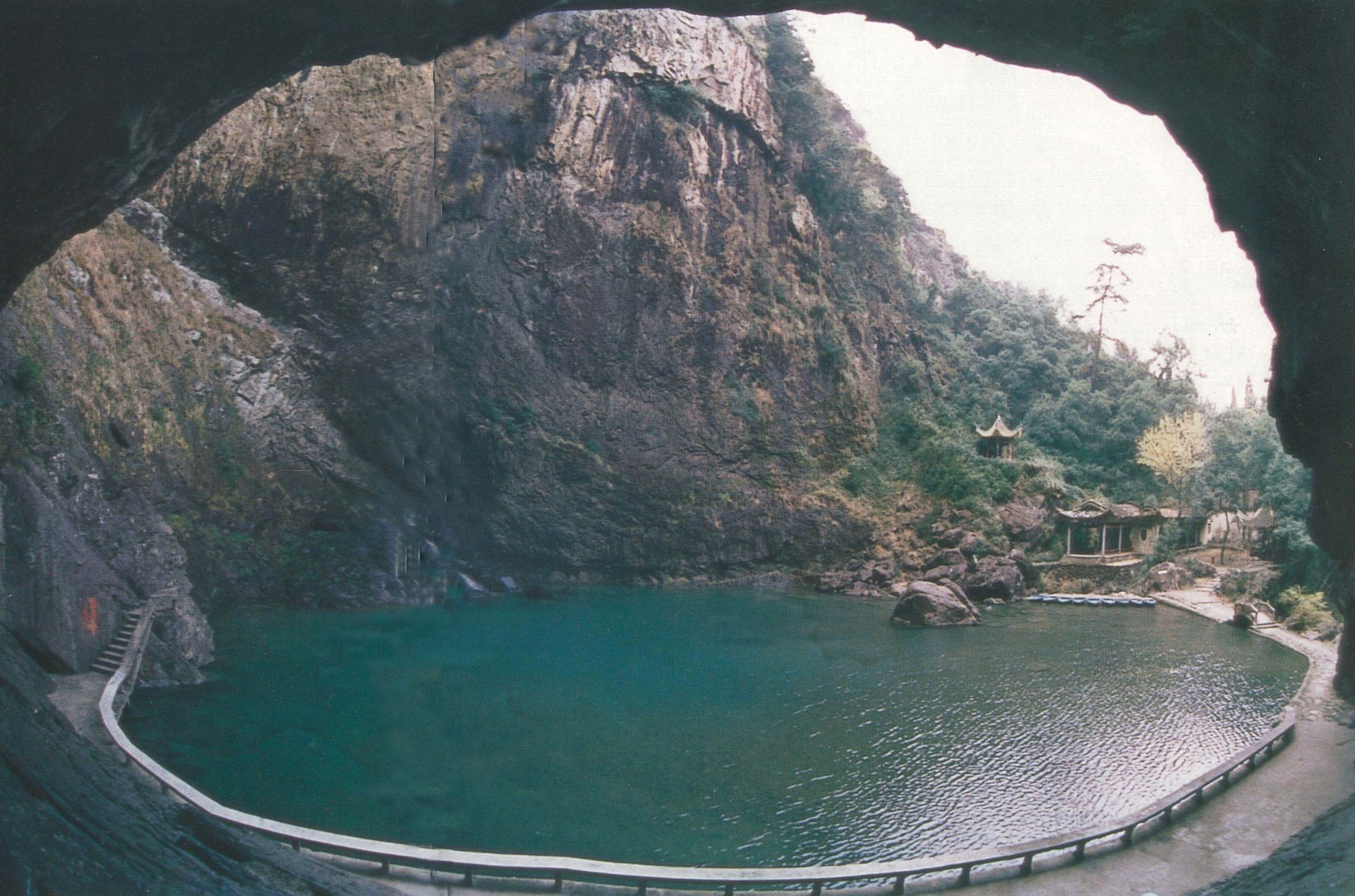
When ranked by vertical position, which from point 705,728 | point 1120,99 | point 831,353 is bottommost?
point 705,728

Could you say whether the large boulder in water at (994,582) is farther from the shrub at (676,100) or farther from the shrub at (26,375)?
the shrub at (26,375)

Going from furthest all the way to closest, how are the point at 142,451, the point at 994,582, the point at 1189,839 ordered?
the point at 994,582 < the point at 142,451 < the point at 1189,839

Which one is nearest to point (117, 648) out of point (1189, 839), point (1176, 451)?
point (1189, 839)

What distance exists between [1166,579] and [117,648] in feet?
103

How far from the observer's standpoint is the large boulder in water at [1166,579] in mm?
30172

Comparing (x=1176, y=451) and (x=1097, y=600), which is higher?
(x=1176, y=451)

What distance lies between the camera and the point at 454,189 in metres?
31.2

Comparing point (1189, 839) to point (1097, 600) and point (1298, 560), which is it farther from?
point (1097, 600)

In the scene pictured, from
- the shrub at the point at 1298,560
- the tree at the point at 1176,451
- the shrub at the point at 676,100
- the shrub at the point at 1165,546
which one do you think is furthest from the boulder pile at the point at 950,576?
the shrub at the point at 676,100

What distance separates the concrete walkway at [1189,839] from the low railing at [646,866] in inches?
5.4

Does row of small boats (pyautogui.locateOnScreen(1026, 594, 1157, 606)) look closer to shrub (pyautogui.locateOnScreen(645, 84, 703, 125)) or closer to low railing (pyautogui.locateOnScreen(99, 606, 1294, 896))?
low railing (pyautogui.locateOnScreen(99, 606, 1294, 896))

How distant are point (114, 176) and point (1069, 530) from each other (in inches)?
1270

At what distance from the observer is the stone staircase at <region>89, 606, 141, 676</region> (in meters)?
15.3

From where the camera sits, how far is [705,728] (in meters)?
15.8
